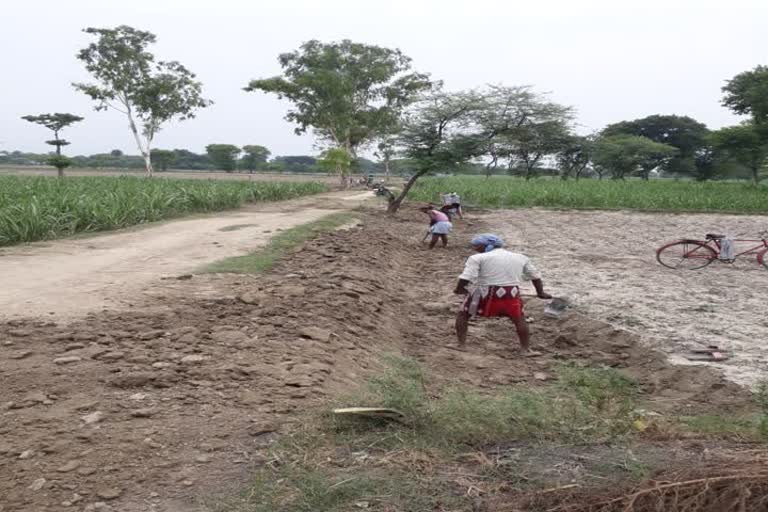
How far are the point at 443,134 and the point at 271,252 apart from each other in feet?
34.0

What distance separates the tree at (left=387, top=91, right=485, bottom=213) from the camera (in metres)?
18.7

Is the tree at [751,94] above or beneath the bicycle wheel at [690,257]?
above

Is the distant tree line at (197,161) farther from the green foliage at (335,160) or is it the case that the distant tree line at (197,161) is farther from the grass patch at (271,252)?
the grass patch at (271,252)

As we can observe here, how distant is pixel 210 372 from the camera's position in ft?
14.7

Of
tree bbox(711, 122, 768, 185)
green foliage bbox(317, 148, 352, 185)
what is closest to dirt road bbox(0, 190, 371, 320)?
green foliage bbox(317, 148, 352, 185)

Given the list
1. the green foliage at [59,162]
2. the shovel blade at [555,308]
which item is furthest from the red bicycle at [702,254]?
the green foliage at [59,162]

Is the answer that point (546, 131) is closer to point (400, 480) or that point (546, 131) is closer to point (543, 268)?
point (543, 268)

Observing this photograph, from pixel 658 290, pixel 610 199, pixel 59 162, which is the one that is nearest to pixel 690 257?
pixel 658 290

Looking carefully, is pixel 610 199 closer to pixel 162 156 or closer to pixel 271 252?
pixel 271 252

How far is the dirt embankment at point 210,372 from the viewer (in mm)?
3177

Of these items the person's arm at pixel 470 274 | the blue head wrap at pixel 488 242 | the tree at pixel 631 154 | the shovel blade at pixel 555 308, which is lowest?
the shovel blade at pixel 555 308

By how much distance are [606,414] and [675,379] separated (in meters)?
1.94

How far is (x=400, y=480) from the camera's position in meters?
3.05

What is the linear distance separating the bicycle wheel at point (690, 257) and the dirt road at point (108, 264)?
726 centimetres
